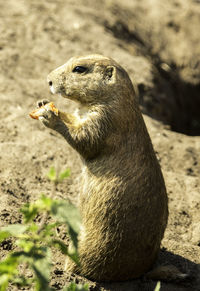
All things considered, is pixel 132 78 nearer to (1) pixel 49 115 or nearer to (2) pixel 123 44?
(2) pixel 123 44

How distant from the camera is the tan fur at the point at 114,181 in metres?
3.45

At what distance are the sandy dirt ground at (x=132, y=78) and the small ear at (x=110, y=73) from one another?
5.08ft

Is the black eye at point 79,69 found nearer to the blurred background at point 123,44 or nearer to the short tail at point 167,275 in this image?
the short tail at point 167,275

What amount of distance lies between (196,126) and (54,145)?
12.2ft

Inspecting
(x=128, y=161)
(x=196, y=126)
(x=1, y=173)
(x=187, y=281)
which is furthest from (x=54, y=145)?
(x=196, y=126)

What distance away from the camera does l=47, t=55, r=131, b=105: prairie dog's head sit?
3660 millimetres

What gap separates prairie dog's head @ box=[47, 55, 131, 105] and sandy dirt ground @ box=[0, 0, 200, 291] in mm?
1301

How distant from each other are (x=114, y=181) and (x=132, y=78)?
3.84 meters

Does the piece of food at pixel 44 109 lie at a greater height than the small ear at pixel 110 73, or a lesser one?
lesser

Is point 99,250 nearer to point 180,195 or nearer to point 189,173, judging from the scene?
point 180,195

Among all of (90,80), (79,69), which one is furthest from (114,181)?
(79,69)

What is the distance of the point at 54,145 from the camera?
5422 millimetres

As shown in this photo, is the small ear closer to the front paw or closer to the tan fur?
the tan fur

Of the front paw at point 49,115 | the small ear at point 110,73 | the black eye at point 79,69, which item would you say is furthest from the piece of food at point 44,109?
the small ear at point 110,73
